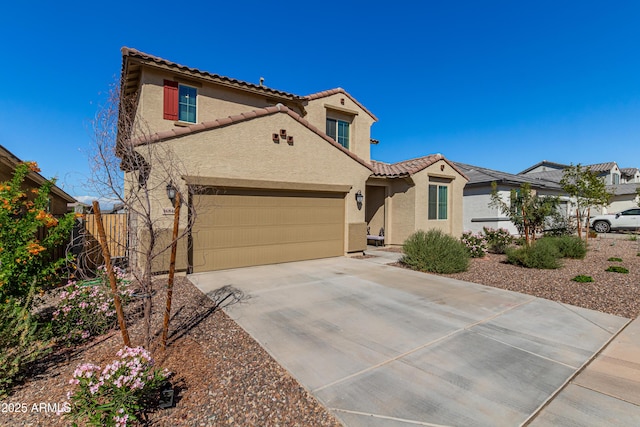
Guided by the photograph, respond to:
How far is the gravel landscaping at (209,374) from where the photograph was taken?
259cm

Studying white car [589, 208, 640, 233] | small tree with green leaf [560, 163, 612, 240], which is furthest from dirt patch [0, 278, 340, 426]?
white car [589, 208, 640, 233]

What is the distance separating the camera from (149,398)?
2.62 m

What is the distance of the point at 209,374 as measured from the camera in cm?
321

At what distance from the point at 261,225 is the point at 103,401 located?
6740 millimetres

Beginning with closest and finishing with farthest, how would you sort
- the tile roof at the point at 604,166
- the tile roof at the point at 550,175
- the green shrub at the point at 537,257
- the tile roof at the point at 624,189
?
the green shrub at the point at 537,257, the tile roof at the point at 624,189, the tile roof at the point at 550,175, the tile roof at the point at 604,166

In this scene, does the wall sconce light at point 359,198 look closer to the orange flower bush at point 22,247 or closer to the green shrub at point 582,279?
the green shrub at point 582,279

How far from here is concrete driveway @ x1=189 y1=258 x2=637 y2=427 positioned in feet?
9.10

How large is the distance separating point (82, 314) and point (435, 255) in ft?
27.2

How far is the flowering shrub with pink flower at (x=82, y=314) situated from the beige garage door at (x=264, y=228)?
3.39 m

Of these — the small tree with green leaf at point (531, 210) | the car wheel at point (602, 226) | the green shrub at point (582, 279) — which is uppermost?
the small tree with green leaf at point (531, 210)

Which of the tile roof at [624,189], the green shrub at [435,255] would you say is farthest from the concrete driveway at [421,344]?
the tile roof at [624,189]

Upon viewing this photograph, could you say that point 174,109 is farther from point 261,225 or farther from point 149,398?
point 149,398

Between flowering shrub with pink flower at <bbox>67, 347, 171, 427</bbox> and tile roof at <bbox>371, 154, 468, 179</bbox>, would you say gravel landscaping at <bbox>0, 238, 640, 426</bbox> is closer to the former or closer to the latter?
flowering shrub with pink flower at <bbox>67, 347, 171, 427</bbox>

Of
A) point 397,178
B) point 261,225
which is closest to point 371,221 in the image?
point 397,178
